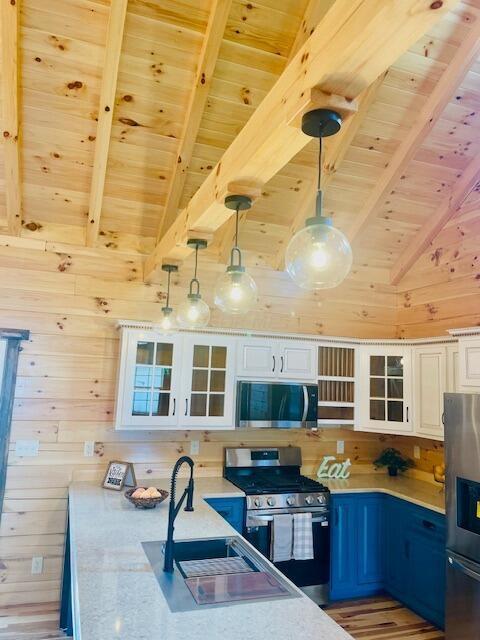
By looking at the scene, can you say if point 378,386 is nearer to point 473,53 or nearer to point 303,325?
point 303,325

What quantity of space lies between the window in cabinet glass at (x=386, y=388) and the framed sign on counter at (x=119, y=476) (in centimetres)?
214

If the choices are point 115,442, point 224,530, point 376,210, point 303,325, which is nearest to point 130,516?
point 224,530

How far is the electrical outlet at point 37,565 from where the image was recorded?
3.48 metres

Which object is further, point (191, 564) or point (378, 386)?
point (378, 386)

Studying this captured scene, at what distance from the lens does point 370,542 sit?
3836mm

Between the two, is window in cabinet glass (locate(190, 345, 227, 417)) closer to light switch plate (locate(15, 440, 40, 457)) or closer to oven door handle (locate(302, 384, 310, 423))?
oven door handle (locate(302, 384, 310, 423))

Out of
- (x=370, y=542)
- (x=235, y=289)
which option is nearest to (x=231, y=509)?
(x=370, y=542)

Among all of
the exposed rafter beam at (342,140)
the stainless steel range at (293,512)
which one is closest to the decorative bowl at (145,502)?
the stainless steel range at (293,512)

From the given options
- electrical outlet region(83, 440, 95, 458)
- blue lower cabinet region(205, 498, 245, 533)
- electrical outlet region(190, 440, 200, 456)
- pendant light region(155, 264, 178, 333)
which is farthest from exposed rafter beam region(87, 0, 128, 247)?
blue lower cabinet region(205, 498, 245, 533)

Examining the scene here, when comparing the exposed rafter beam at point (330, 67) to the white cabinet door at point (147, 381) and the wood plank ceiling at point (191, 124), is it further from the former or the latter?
the white cabinet door at point (147, 381)

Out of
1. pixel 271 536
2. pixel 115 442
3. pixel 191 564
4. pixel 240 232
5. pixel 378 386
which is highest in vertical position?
pixel 240 232

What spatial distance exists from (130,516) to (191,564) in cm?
75

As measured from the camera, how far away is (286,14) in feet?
8.88

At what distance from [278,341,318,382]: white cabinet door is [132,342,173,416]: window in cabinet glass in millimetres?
968
